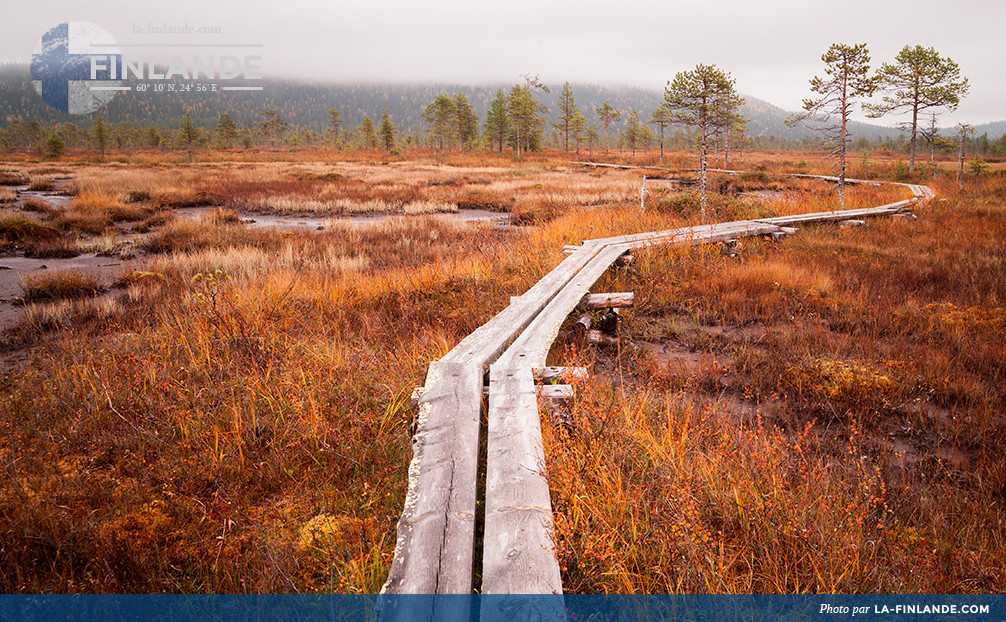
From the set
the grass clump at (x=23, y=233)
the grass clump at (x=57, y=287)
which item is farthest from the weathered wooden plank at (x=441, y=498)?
the grass clump at (x=23, y=233)

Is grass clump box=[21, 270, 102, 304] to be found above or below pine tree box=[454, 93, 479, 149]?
below

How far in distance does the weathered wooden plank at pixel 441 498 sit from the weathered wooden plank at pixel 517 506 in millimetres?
83

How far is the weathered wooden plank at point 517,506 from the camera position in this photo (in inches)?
63.7

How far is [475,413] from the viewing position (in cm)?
264

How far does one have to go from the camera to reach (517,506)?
1.94m

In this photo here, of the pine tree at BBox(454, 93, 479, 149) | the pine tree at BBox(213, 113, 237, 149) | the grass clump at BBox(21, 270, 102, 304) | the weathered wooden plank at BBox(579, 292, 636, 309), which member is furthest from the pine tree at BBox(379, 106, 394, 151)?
the weathered wooden plank at BBox(579, 292, 636, 309)

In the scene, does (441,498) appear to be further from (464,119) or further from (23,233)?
(464,119)

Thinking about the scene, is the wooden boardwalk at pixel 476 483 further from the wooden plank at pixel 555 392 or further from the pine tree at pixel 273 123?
the pine tree at pixel 273 123

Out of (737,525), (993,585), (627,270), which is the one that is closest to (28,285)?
(627,270)

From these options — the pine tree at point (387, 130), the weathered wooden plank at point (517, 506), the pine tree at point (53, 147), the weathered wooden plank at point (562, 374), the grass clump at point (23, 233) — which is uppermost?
the pine tree at point (387, 130)

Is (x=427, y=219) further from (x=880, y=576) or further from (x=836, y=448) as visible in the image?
(x=880, y=576)

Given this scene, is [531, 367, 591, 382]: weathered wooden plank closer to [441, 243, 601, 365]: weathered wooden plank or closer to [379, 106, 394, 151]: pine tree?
[441, 243, 601, 365]: weathered wooden plank

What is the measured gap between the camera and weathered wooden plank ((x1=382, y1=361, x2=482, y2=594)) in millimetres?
1629

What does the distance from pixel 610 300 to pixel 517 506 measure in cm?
370
